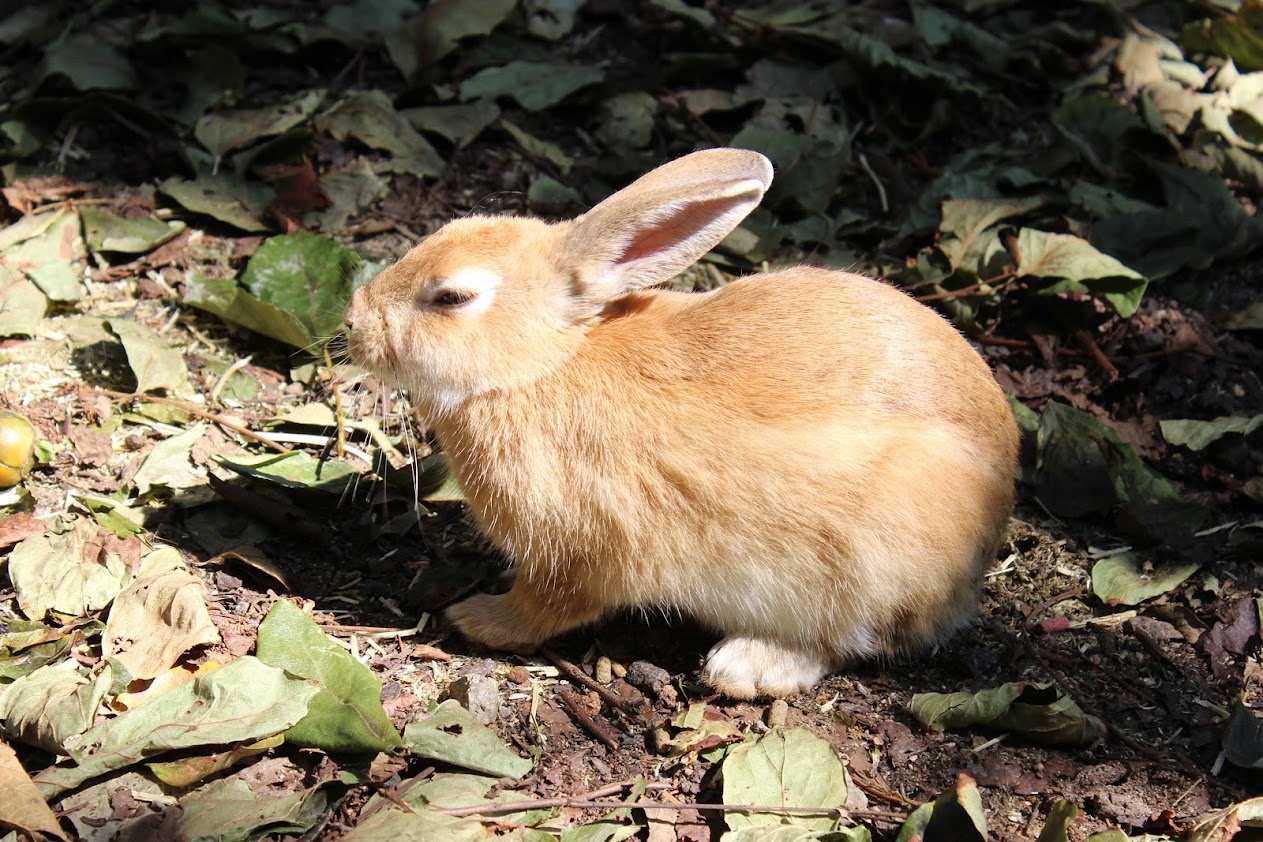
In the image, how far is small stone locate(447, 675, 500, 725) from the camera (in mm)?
3992

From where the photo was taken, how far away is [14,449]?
4.45 metres

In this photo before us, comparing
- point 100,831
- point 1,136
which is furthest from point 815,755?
point 1,136

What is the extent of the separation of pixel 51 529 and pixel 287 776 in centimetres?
150

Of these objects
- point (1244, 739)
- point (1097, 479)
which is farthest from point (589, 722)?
point (1097, 479)

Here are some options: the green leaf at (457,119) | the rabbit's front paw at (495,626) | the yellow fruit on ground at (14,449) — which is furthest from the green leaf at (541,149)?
the yellow fruit on ground at (14,449)

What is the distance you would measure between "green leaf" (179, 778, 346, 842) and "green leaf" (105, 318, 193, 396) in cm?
217

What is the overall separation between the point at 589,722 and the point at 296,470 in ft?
5.48

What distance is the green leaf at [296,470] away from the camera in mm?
4688

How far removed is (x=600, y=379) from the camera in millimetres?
4156

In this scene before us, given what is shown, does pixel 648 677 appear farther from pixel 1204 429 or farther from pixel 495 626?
pixel 1204 429

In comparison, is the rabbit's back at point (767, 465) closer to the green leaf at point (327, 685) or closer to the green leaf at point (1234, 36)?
the green leaf at point (327, 685)

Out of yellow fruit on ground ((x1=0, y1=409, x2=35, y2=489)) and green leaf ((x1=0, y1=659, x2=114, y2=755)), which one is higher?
yellow fruit on ground ((x1=0, y1=409, x2=35, y2=489))

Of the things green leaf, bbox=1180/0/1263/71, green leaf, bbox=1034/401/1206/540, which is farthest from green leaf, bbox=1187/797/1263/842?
green leaf, bbox=1180/0/1263/71

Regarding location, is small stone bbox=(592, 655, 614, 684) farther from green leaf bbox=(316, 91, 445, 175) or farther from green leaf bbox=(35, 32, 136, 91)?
green leaf bbox=(35, 32, 136, 91)
